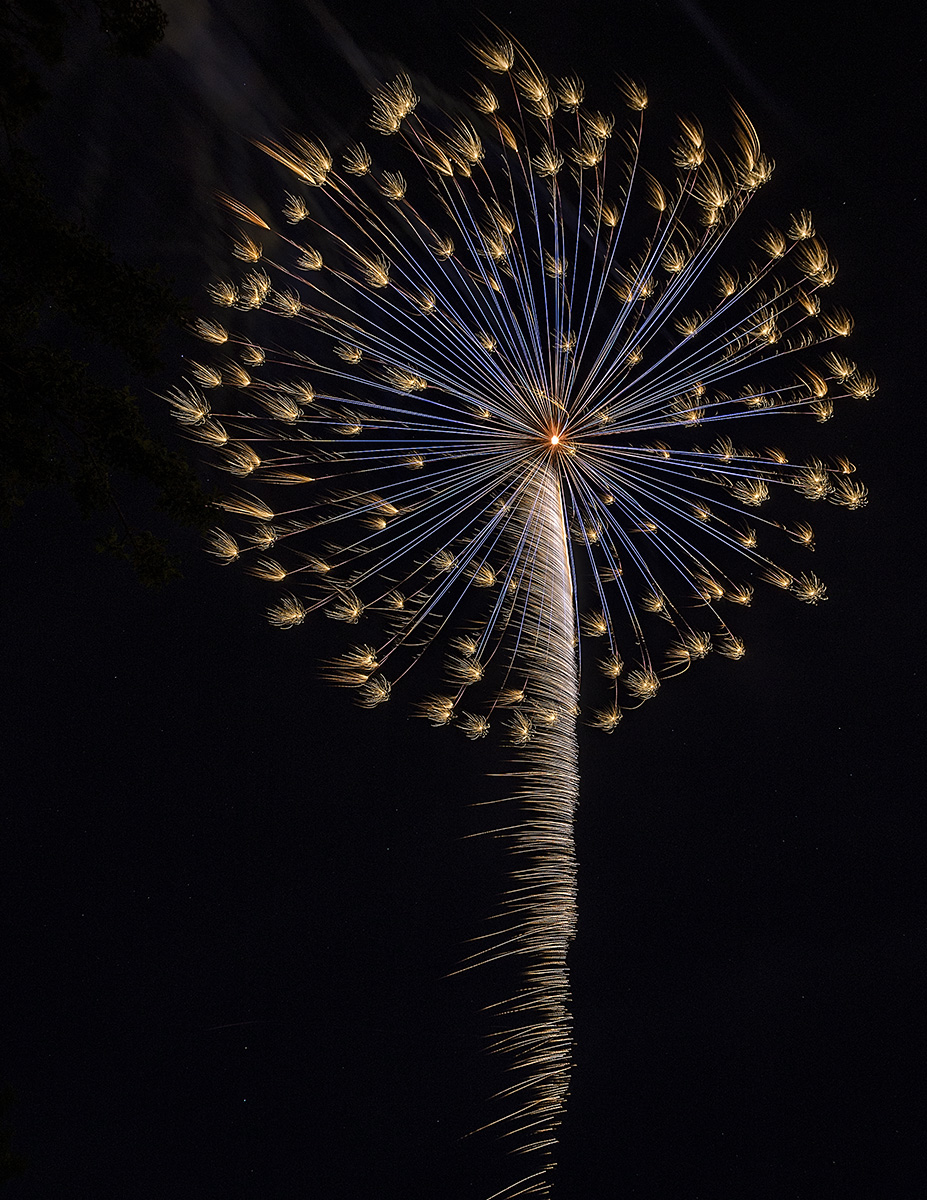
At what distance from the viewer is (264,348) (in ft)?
34.4

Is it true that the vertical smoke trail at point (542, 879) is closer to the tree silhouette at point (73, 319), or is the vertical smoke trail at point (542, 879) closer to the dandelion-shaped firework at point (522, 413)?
the dandelion-shaped firework at point (522, 413)

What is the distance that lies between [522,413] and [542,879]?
5573 millimetres

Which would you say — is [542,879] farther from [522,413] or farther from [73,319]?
[73,319]

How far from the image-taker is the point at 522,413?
33.9 feet

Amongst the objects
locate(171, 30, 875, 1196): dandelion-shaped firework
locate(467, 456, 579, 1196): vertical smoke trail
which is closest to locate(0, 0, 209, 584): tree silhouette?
locate(171, 30, 875, 1196): dandelion-shaped firework

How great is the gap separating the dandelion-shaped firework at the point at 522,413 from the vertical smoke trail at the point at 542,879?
0.03m

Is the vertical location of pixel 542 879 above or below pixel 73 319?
below

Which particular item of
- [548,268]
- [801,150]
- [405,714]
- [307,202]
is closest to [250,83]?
[307,202]

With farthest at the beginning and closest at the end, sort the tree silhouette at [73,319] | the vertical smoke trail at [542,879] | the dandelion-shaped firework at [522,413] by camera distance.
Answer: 1. the vertical smoke trail at [542,879]
2. the dandelion-shaped firework at [522,413]
3. the tree silhouette at [73,319]

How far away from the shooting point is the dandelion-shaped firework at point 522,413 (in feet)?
33.9

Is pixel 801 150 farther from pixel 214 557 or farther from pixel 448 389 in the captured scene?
pixel 214 557

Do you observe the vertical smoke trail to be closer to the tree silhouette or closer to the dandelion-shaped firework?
the dandelion-shaped firework

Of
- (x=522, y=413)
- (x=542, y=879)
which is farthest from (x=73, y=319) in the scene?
(x=542, y=879)

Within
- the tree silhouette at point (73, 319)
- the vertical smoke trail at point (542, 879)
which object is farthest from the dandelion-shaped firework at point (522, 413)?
the tree silhouette at point (73, 319)
